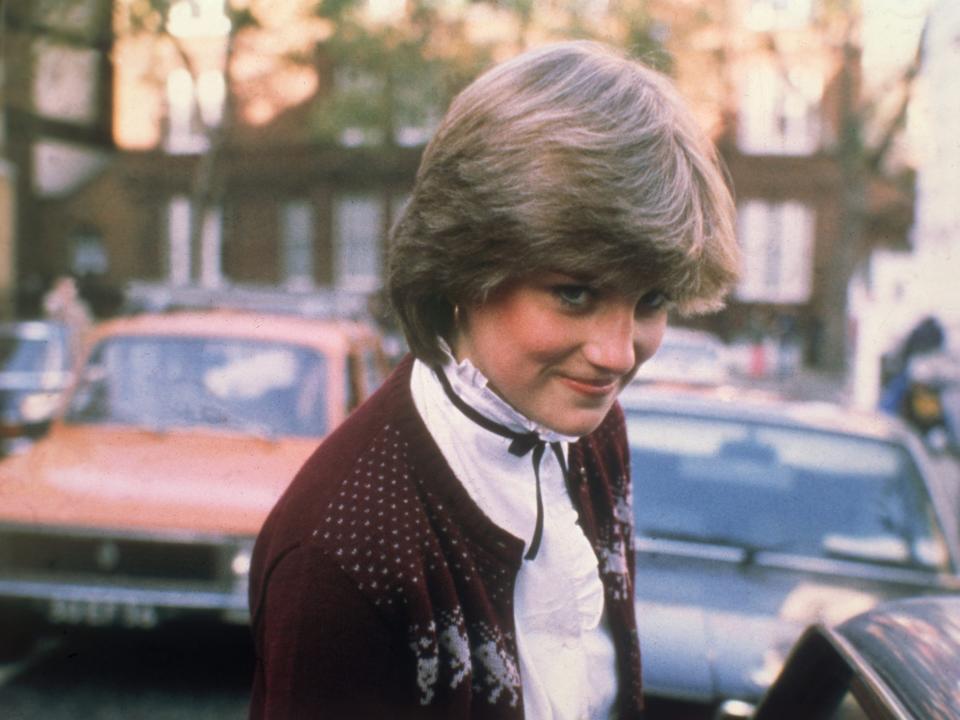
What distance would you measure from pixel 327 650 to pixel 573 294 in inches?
17.9

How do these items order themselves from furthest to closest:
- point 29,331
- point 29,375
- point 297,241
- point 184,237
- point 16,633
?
point 297,241 → point 184,237 → point 29,331 → point 29,375 → point 16,633

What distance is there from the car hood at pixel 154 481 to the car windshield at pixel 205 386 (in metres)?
0.09

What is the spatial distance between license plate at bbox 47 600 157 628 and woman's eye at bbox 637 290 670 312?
349 cm

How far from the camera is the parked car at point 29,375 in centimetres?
880

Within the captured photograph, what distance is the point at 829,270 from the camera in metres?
33.5

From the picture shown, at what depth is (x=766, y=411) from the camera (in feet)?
13.9

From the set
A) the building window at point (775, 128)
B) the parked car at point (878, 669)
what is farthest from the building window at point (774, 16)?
the parked car at point (878, 669)

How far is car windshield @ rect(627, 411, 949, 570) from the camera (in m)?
3.89

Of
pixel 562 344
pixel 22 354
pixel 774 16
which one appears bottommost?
pixel 22 354

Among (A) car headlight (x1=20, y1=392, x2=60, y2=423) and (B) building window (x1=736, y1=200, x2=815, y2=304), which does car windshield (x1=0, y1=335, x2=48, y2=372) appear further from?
(B) building window (x1=736, y1=200, x2=815, y2=304)

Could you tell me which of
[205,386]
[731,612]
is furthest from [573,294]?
[205,386]

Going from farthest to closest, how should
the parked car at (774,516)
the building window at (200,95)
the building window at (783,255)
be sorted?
the building window at (783,255) < the building window at (200,95) < the parked car at (774,516)

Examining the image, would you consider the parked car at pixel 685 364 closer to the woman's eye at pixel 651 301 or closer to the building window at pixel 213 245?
the woman's eye at pixel 651 301

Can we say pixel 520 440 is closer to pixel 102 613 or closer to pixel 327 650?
pixel 327 650
